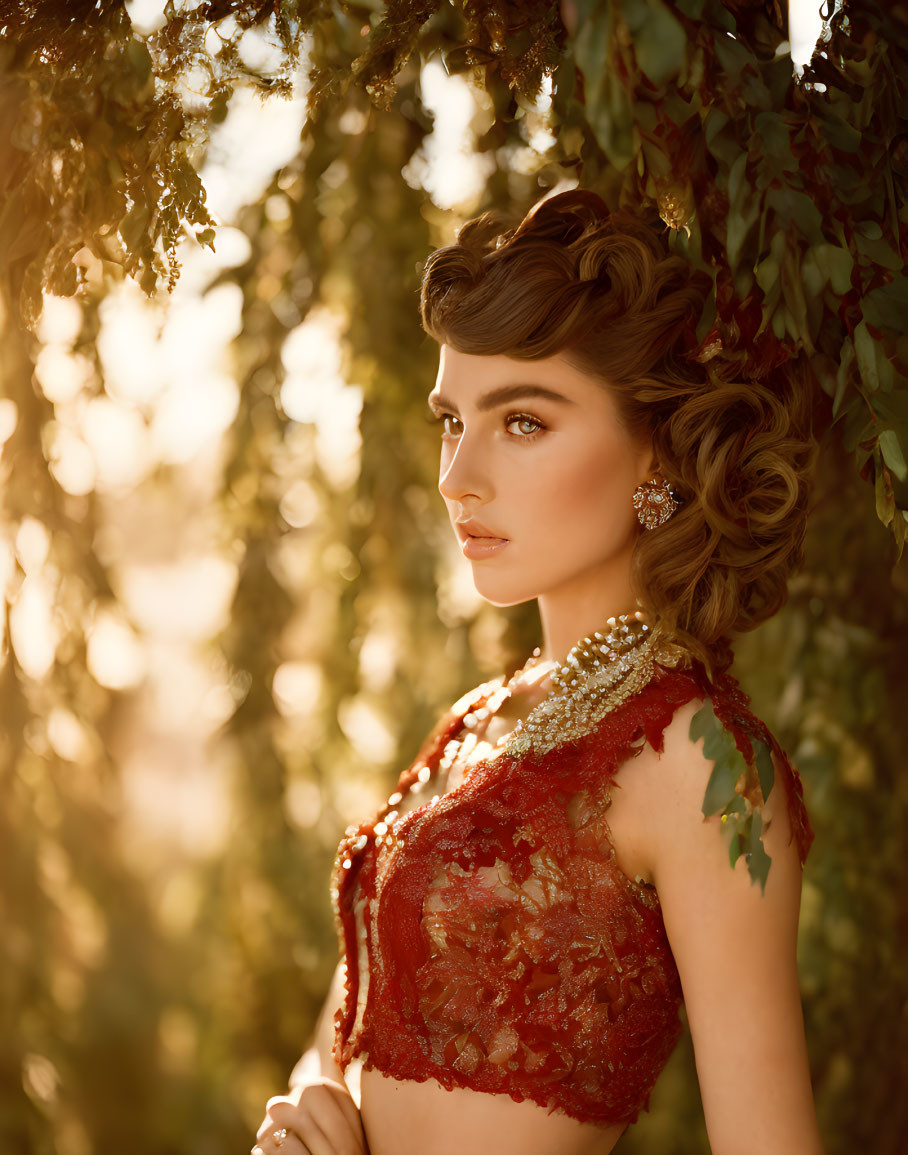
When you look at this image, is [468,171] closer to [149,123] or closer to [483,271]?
[483,271]

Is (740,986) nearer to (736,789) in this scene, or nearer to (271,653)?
(736,789)

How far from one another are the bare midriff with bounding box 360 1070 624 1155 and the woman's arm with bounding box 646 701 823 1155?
0.66 ft

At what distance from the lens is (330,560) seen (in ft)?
8.34

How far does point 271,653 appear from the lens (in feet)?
7.89

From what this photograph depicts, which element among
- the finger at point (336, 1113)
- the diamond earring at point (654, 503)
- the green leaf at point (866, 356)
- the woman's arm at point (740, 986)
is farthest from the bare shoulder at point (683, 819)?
the finger at point (336, 1113)

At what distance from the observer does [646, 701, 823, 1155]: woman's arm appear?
4.08ft

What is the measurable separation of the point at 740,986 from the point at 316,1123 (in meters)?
0.63

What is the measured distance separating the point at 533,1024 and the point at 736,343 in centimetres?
86

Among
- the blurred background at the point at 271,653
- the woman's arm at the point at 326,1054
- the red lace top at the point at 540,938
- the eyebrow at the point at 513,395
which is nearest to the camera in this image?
the red lace top at the point at 540,938

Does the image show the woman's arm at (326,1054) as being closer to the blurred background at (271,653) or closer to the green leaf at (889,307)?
the blurred background at (271,653)

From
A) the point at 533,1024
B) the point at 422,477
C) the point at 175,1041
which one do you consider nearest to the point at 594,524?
the point at 533,1024

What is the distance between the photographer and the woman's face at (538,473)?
1.48 meters

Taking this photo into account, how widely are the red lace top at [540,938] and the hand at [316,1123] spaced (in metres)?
0.12

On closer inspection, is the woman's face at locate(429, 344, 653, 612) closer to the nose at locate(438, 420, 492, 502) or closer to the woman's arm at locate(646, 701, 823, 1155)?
the nose at locate(438, 420, 492, 502)
